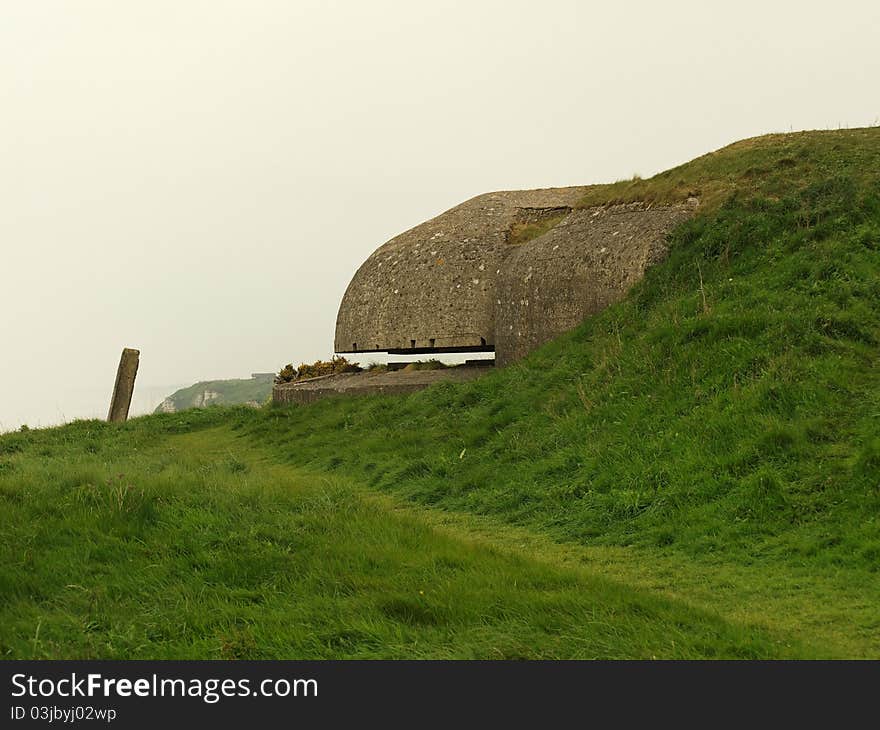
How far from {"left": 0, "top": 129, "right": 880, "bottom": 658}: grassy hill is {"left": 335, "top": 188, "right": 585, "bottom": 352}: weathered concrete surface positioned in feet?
7.81

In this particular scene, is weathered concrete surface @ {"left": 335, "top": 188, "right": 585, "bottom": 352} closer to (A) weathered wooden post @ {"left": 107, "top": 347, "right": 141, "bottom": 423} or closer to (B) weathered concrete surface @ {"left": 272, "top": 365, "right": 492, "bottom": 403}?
(B) weathered concrete surface @ {"left": 272, "top": 365, "right": 492, "bottom": 403}

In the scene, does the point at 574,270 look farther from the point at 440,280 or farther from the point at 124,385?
the point at 124,385

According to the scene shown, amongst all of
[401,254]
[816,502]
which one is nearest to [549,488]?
[816,502]

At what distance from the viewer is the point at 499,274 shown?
52.5 ft

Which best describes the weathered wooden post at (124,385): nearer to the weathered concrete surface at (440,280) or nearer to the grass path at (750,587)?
the weathered concrete surface at (440,280)

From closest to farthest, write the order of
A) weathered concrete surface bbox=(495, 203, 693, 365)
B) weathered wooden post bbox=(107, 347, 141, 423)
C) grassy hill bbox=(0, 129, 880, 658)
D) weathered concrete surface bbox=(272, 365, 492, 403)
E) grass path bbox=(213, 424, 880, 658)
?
1. grassy hill bbox=(0, 129, 880, 658)
2. grass path bbox=(213, 424, 880, 658)
3. weathered concrete surface bbox=(495, 203, 693, 365)
4. weathered concrete surface bbox=(272, 365, 492, 403)
5. weathered wooden post bbox=(107, 347, 141, 423)

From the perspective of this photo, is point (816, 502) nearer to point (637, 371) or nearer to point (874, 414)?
point (874, 414)

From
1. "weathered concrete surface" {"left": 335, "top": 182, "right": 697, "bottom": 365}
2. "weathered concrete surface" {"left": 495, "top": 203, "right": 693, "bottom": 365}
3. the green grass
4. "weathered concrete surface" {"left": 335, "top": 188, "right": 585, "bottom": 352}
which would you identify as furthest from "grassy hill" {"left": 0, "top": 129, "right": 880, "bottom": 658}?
"weathered concrete surface" {"left": 335, "top": 188, "right": 585, "bottom": 352}

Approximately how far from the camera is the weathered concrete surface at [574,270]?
1351cm

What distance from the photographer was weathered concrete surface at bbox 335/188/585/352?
1625 cm

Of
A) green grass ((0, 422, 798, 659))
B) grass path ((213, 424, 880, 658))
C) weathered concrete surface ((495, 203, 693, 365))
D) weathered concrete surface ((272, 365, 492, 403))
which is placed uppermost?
weathered concrete surface ((495, 203, 693, 365))

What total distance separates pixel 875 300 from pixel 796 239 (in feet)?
5.82

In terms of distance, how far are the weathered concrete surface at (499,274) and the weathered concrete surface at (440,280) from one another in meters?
0.02

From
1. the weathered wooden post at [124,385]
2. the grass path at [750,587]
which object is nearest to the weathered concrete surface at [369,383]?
the weathered wooden post at [124,385]
